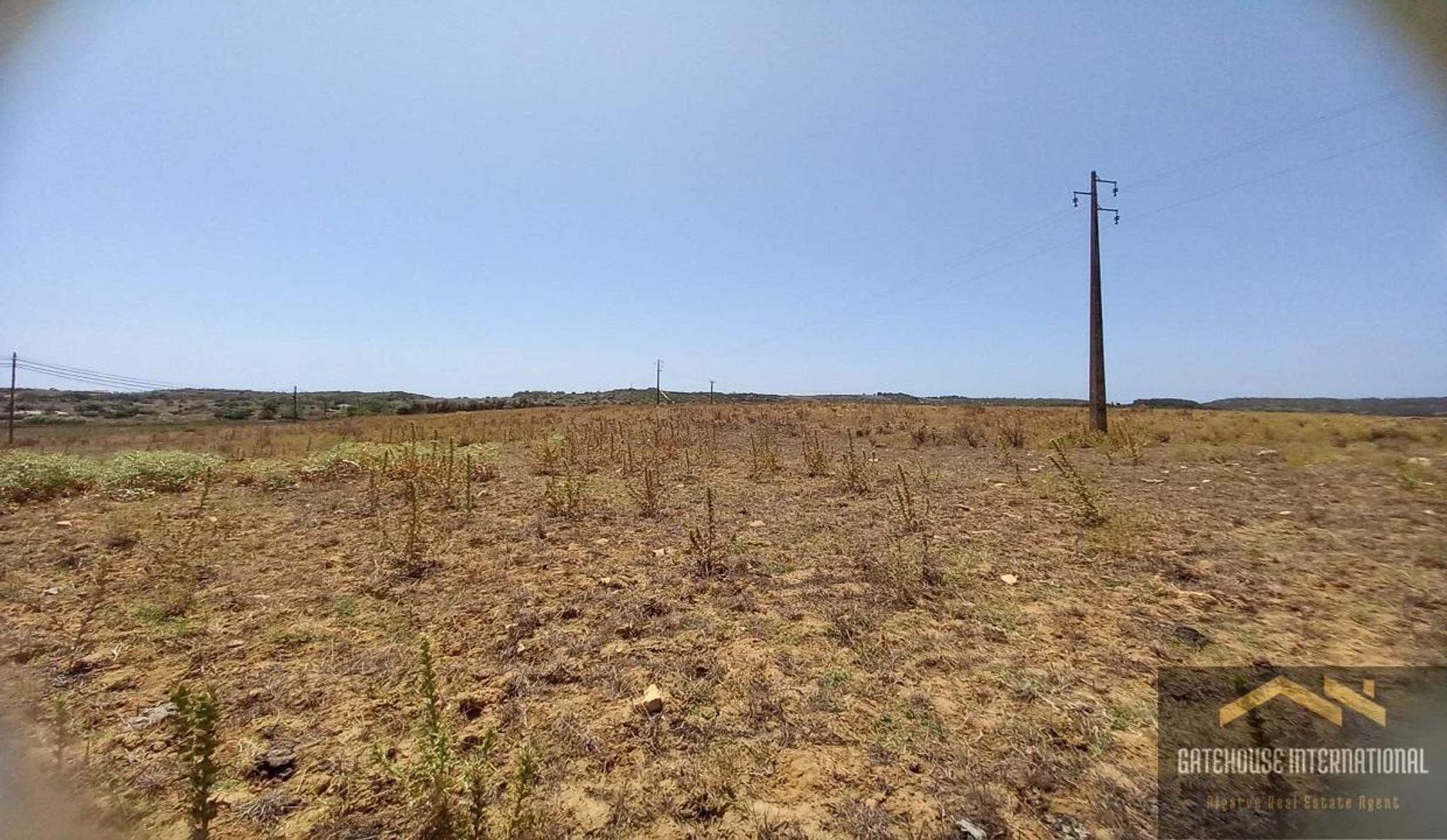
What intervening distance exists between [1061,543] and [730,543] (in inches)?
111

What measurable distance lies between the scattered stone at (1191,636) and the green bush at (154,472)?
32.6ft

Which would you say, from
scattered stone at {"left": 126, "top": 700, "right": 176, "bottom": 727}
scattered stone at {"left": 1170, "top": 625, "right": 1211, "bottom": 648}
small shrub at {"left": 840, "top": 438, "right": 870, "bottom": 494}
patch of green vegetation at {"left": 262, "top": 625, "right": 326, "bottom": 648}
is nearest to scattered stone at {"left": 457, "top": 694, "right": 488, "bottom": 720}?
scattered stone at {"left": 126, "top": 700, "right": 176, "bottom": 727}

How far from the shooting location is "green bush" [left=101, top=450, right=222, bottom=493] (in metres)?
7.23

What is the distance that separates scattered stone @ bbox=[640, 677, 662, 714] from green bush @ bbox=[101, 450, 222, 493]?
765 cm

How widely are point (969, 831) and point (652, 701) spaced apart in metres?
1.35

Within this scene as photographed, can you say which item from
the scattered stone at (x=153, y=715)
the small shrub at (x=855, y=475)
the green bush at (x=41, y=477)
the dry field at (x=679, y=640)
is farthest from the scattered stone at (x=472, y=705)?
the green bush at (x=41, y=477)

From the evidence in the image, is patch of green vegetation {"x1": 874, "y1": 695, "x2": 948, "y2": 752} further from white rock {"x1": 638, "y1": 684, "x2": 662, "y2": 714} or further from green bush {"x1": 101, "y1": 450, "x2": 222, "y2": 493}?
green bush {"x1": 101, "y1": 450, "x2": 222, "y2": 493}

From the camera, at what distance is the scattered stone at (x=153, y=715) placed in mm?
2383

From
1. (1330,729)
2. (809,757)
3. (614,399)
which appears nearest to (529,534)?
(809,757)

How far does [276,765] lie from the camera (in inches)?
83.7

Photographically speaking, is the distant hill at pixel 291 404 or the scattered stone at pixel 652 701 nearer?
the scattered stone at pixel 652 701

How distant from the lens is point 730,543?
4.82 meters

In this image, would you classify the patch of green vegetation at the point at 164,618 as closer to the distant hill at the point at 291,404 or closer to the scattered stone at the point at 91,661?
the scattered stone at the point at 91,661

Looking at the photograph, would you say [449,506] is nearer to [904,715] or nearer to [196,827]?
[196,827]
